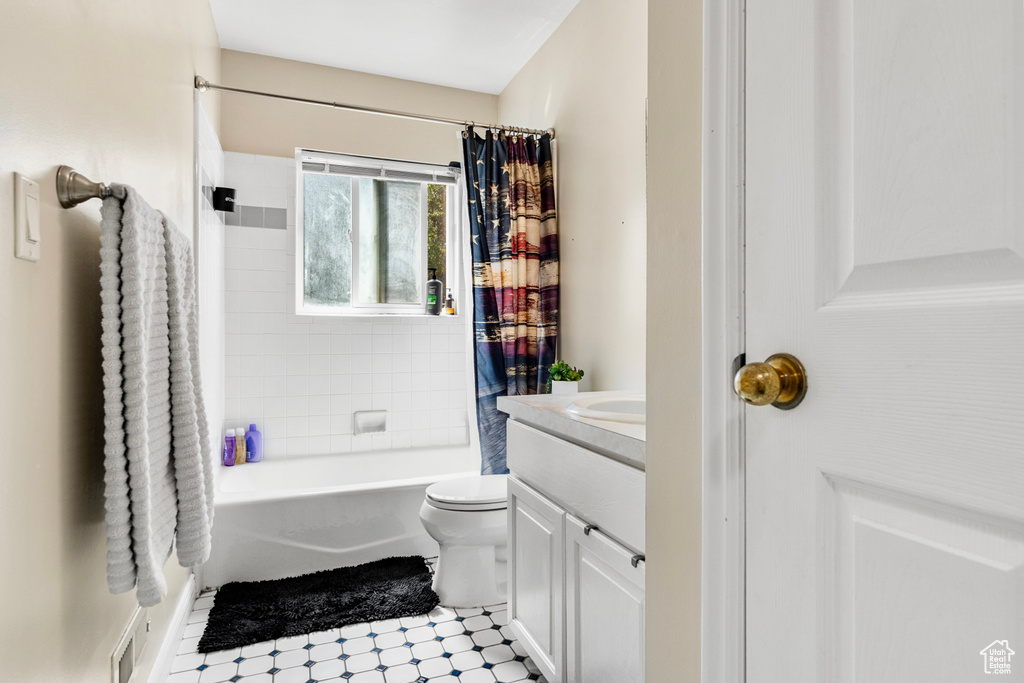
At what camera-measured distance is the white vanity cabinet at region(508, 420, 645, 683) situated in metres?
1.13

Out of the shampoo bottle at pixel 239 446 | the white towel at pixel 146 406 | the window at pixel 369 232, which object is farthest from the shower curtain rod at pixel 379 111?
the shampoo bottle at pixel 239 446

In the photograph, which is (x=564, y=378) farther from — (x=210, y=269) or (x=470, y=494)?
(x=210, y=269)

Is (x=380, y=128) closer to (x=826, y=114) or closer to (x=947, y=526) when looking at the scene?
(x=826, y=114)

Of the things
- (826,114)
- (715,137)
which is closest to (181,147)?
(715,137)

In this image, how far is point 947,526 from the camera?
46 centimetres

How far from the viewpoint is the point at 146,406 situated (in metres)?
1.03

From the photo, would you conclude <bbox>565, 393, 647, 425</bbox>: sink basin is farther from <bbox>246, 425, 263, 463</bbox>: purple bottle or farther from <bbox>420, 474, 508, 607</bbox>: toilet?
<bbox>246, 425, 263, 463</bbox>: purple bottle

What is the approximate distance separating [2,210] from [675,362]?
963 millimetres

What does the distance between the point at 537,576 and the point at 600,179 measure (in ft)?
5.12

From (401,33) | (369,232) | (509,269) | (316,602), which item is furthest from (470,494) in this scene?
(401,33)

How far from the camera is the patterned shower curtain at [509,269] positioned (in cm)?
259

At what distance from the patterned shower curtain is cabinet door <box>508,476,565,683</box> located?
851mm

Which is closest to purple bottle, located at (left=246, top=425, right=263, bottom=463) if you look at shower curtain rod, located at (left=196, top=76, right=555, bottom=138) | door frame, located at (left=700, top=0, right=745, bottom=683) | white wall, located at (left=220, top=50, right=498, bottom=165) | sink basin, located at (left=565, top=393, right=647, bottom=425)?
white wall, located at (left=220, top=50, right=498, bottom=165)

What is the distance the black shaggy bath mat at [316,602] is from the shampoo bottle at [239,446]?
763 millimetres
